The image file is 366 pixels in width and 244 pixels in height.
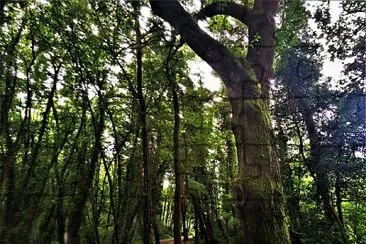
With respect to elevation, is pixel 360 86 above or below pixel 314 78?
below

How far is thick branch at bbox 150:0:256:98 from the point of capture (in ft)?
10.6

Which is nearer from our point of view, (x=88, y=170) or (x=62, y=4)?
(x=62, y=4)

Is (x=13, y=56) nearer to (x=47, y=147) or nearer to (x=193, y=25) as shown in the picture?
(x=47, y=147)

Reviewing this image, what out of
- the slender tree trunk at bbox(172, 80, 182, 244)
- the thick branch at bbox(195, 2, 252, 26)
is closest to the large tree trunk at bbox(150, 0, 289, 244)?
the thick branch at bbox(195, 2, 252, 26)

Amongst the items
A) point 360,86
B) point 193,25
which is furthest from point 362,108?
point 193,25

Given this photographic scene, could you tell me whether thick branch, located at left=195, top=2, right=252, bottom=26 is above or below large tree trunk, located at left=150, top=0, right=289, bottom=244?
above

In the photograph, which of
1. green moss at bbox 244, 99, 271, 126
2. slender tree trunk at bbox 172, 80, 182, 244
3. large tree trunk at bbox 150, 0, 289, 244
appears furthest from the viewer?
slender tree trunk at bbox 172, 80, 182, 244

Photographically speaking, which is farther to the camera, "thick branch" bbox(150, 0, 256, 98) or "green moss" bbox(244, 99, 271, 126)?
"thick branch" bbox(150, 0, 256, 98)

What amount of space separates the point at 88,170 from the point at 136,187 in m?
1.10

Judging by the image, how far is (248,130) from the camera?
3037mm

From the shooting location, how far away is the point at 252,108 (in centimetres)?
310

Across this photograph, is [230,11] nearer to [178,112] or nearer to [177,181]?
[178,112]

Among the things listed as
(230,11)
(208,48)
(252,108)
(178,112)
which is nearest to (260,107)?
(252,108)

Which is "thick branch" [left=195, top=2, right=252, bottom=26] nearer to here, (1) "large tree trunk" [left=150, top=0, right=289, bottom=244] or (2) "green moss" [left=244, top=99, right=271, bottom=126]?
Result: (1) "large tree trunk" [left=150, top=0, right=289, bottom=244]
